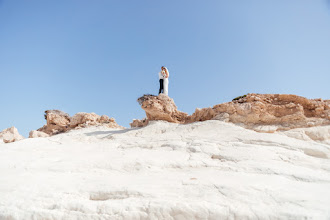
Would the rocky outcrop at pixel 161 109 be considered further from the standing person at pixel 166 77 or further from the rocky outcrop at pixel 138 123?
the standing person at pixel 166 77

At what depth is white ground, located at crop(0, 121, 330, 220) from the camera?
9.08 feet

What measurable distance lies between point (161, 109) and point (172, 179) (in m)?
5.90

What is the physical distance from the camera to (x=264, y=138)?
614 cm

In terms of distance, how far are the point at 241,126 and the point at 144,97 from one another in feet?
13.9

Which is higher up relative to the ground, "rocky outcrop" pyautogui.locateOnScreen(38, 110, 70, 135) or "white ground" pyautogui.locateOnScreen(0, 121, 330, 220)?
"rocky outcrop" pyautogui.locateOnScreen(38, 110, 70, 135)

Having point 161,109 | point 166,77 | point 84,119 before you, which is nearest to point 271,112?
point 161,109

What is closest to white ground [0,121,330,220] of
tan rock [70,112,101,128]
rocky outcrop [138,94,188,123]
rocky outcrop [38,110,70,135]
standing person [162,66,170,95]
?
rocky outcrop [138,94,188,123]

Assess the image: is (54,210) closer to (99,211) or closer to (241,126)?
(99,211)

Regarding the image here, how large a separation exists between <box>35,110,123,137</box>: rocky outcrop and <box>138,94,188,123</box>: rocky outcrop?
138 inches

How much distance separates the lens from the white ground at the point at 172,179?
2768mm

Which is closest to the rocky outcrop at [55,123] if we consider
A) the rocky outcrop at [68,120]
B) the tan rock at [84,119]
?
the rocky outcrop at [68,120]

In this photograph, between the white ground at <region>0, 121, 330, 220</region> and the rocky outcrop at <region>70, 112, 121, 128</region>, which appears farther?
the rocky outcrop at <region>70, 112, 121, 128</region>

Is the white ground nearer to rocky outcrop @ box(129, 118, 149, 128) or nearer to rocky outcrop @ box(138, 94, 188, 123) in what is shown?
rocky outcrop @ box(138, 94, 188, 123)

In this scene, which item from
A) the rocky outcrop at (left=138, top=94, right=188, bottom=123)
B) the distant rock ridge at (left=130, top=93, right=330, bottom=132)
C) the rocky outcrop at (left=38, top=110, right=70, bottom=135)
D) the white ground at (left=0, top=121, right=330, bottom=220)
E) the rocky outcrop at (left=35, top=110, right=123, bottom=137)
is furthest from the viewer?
the rocky outcrop at (left=38, top=110, right=70, bottom=135)
